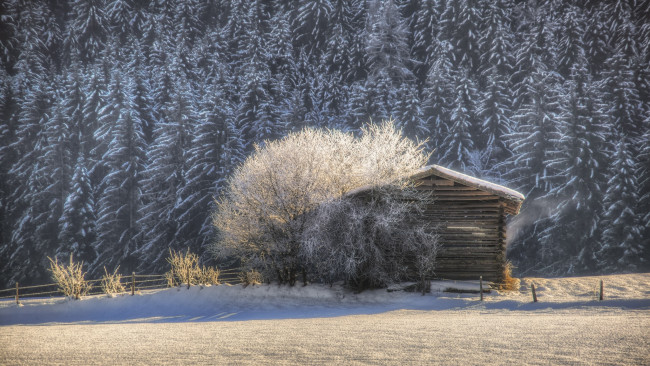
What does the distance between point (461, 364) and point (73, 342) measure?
7.54 meters

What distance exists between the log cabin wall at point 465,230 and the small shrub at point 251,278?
8041mm

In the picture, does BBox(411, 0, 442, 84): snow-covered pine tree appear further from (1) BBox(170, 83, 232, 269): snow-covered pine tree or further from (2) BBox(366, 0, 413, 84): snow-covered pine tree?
(1) BBox(170, 83, 232, 269): snow-covered pine tree

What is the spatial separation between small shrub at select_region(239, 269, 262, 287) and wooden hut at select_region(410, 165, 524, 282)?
8.07m

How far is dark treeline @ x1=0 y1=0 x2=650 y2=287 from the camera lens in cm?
3938

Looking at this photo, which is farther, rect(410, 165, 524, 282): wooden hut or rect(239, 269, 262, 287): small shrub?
rect(410, 165, 524, 282): wooden hut

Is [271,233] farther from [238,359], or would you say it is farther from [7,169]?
[7,169]

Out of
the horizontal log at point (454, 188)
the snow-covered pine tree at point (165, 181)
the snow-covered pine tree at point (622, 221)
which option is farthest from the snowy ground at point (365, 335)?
the snow-covered pine tree at point (165, 181)

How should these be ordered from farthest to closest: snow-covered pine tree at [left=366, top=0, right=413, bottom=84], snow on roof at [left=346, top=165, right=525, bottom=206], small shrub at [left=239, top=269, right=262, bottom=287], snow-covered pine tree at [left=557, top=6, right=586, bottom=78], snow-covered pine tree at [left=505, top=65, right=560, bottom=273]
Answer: snow-covered pine tree at [left=366, top=0, right=413, bottom=84], snow-covered pine tree at [left=557, top=6, right=586, bottom=78], snow-covered pine tree at [left=505, top=65, right=560, bottom=273], small shrub at [left=239, top=269, right=262, bottom=287], snow on roof at [left=346, top=165, right=525, bottom=206]

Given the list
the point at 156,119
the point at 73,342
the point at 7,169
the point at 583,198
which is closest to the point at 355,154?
the point at 73,342

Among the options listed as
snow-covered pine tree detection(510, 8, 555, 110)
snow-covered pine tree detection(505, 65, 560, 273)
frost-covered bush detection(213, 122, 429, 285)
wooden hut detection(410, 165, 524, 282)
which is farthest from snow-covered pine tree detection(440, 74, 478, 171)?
frost-covered bush detection(213, 122, 429, 285)

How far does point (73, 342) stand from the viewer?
9750mm

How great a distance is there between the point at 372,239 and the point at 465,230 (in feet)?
15.7

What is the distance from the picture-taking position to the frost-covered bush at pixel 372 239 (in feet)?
65.4

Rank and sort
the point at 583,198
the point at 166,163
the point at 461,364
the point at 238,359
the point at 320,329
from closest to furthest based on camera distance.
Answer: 1. the point at 461,364
2. the point at 238,359
3. the point at 320,329
4. the point at 583,198
5. the point at 166,163
